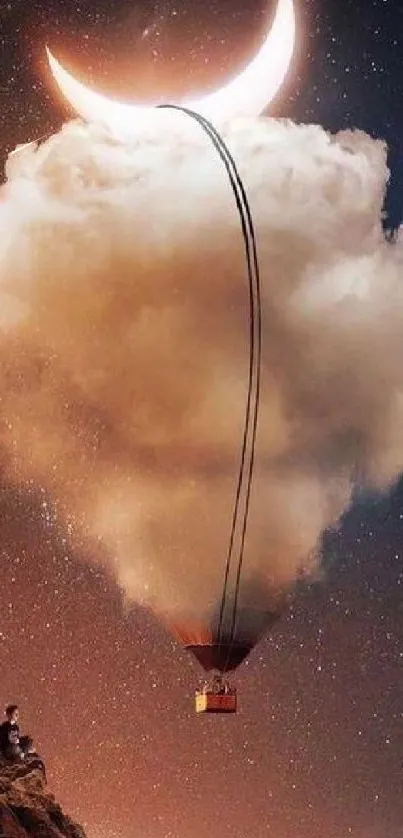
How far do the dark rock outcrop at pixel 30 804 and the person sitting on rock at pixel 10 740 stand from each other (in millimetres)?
257

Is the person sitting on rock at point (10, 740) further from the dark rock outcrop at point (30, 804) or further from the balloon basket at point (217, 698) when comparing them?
the balloon basket at point (217, 698)

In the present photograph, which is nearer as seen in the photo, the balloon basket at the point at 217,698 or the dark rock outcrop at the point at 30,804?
the balloon basket at the point at 217,698

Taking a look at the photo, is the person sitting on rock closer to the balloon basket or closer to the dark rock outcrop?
the dark rock outcrop

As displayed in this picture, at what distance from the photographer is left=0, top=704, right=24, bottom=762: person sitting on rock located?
1694 centimetres

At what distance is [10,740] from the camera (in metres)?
17.4

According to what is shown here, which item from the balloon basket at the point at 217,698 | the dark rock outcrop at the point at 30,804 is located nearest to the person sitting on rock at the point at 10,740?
the dark rock outcrop at the point at 30,804

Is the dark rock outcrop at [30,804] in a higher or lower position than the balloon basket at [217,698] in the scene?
lower

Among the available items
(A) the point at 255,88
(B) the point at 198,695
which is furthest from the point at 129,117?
(B) the point at 198,695

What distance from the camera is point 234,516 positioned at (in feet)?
60.5

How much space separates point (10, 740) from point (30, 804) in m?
1.41

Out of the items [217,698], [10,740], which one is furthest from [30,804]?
[217,698]

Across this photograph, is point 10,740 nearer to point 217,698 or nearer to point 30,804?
point 30,804

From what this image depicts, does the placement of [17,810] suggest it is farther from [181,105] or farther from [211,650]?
[181,105]

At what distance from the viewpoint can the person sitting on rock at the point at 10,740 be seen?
16938mm
